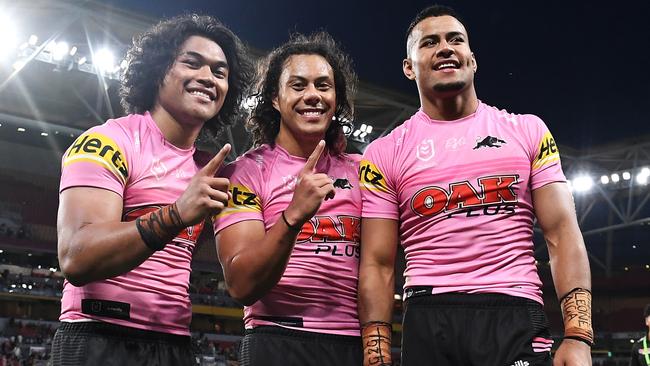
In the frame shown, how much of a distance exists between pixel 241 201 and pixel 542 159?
1.33 m

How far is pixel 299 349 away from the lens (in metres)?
2.91

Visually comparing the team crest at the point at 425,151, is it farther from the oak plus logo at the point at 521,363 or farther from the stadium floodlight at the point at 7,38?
the stadium floodlight at the point at 7,38

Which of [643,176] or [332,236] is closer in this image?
[332,236]

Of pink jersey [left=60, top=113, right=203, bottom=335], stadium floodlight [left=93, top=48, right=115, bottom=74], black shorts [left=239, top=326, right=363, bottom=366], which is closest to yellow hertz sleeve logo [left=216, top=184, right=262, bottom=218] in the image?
pink jersey [left=60, top=113, right=203, bottom=335]

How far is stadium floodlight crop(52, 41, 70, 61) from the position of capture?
571 inches

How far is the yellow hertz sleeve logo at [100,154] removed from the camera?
2.56 meters

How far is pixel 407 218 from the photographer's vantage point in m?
2.93

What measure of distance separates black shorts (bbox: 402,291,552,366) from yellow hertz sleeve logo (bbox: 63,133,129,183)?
1325 mm

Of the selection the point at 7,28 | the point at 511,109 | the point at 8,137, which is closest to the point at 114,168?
the point at 7,28

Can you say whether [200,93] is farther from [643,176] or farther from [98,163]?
[643,176]

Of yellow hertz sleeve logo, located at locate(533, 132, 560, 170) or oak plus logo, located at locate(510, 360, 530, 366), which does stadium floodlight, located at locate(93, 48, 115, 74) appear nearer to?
yellow hertz sleeve logo, located at locate(533, 132, 560, 170)

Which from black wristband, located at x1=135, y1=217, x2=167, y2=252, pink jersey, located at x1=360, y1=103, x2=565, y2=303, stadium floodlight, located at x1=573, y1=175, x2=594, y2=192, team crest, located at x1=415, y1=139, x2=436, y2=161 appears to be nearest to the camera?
black wristband, located at x1=135, y1=217, x2=167, y2=252

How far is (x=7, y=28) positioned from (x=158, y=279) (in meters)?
13.0

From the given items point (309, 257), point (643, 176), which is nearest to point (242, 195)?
point (309, 257)
